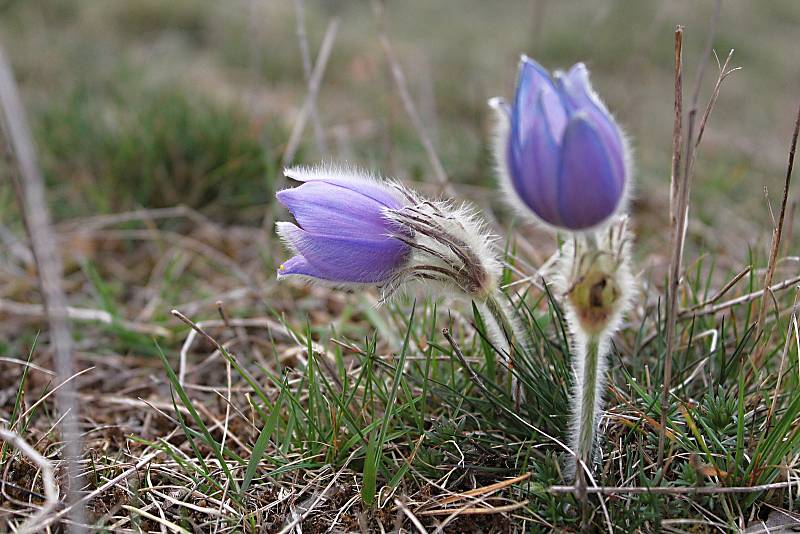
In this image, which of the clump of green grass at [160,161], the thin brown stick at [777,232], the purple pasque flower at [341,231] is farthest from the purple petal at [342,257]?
the clump of green grass at [160,161]

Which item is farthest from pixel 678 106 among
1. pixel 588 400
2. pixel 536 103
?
pixel 588 400

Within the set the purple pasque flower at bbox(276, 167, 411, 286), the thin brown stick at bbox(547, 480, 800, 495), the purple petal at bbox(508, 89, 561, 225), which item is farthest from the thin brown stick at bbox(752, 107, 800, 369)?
the purple pasque flower at bbox(276, 167, 411, 286)

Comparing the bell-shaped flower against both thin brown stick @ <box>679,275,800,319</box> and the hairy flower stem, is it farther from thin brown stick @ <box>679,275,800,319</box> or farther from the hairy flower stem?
thin brown stick @ <box>679,275,800,319</box>

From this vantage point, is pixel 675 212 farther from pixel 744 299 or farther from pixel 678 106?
pixel 744 299

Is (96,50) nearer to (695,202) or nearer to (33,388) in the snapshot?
(33,388)

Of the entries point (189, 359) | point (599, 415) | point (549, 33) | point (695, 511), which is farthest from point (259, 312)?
point (549, 33)

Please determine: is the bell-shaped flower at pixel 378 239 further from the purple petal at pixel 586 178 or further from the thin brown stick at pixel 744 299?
the thin brown stick at pixel 744 299
